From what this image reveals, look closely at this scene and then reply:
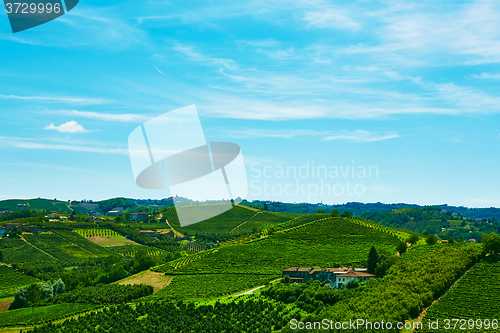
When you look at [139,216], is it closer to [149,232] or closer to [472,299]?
[149,232]

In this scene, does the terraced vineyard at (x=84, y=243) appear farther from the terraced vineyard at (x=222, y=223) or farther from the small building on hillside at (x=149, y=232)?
the terraced vineyard at (x=222, y=223)

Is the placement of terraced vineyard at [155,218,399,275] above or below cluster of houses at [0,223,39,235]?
below

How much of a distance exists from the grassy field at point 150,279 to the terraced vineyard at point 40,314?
35.3ft

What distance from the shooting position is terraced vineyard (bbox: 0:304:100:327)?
4421 cm

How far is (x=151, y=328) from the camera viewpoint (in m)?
37.1

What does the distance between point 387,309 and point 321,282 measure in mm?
15139

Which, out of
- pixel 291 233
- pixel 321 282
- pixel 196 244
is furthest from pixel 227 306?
pixel 196 244

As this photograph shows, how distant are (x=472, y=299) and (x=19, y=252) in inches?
3035

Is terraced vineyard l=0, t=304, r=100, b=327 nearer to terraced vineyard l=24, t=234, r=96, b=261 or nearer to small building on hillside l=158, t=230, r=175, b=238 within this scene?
terraced vineyard l=24, t=234, r=96, b=261

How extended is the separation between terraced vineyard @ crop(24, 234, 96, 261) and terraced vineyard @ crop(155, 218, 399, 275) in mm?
28553

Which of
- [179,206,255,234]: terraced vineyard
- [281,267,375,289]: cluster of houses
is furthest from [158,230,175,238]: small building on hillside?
[281,267,375,289]: cluster of houses

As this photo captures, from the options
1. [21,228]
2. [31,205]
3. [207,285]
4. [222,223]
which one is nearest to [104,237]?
[21,228]

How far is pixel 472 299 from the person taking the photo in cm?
3575

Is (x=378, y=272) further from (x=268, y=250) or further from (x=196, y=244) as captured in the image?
(x=196, y=244)
